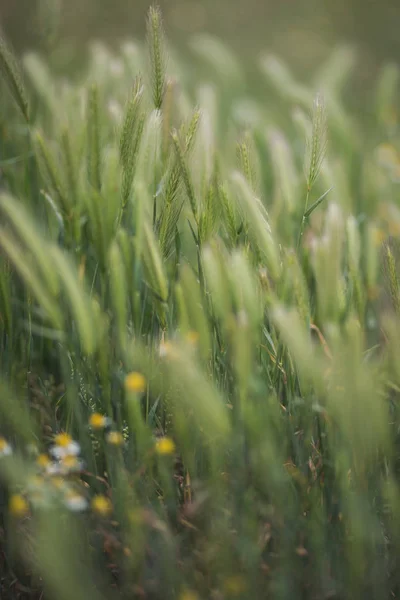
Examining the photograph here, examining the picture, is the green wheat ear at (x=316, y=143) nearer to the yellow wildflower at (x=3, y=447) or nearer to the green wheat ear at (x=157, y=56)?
the green wheat ear at (x=157, y=56)

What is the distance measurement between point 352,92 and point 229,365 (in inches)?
83.7

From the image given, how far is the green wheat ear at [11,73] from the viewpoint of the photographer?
2.77ft

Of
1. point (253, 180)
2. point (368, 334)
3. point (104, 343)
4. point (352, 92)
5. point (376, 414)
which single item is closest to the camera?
point (376, 414)

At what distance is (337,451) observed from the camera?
2.21 ft

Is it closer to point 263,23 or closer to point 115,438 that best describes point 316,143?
point 115,438

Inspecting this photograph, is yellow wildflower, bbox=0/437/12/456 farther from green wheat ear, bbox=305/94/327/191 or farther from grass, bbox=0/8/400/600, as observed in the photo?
green wheat ear, bbox=305/94/327/191

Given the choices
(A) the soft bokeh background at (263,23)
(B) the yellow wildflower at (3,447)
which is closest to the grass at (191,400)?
(B) the yellow wildflower at (3,447)

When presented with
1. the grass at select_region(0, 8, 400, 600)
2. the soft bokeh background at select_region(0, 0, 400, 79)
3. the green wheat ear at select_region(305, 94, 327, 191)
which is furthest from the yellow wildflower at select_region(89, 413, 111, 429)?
the soft bokeh background at select_region(0, 0, 400, 79)

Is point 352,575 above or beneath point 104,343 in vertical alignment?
beneath

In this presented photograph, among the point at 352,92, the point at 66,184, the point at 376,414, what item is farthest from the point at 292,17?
the point at 376,414

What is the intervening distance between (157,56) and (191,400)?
466 mm

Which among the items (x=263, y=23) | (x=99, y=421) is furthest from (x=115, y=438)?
(x=263, y=23)

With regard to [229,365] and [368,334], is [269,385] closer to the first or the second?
[229,365]

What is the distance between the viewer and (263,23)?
10.5ft
